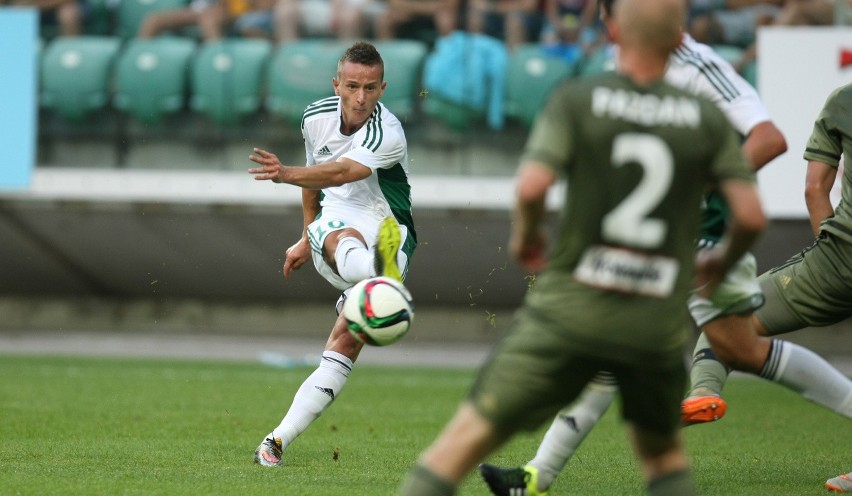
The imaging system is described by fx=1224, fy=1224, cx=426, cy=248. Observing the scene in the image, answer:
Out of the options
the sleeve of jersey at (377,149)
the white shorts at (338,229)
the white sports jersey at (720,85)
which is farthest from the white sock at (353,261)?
the white sports jersey at (720,85)

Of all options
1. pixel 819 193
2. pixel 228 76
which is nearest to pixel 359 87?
pixel 819 193

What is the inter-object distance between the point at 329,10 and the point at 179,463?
10.6m

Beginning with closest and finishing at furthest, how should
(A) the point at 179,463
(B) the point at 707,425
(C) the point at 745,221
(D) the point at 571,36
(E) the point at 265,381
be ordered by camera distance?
(C) the point at 745,221, (A) the point at 179,463, (B) the point at 707,425, (E) the point at 265,381, (D) the point at 571,36

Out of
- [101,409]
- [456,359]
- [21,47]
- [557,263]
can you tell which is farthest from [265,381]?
[557,263]

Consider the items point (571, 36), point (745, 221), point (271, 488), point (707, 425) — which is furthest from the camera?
point (571, 36)

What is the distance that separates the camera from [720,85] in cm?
506

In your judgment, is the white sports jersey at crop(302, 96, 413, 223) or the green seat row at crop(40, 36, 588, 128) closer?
the white sports jersey at crop(302, 96, 413, 223)

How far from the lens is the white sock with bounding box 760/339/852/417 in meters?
5.34

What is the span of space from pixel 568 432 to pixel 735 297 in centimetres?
93

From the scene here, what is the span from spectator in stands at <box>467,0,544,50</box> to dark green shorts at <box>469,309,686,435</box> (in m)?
12.5

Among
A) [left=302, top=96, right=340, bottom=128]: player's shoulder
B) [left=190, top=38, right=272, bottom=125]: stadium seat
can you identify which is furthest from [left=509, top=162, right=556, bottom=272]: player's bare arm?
[left=190, top=38, right=272, bottom=125]: stadium seat

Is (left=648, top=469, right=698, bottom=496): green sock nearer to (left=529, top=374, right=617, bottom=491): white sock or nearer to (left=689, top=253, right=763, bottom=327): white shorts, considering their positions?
(left=689, top=253, right=763, bottom=327): white shorts

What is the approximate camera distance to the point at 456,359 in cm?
1606

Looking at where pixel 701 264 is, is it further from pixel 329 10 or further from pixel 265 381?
pixel 329 10
